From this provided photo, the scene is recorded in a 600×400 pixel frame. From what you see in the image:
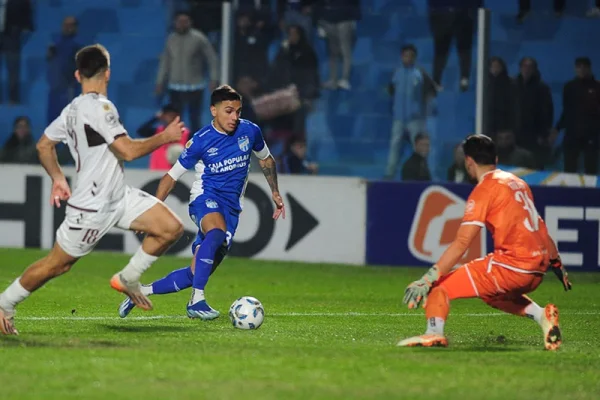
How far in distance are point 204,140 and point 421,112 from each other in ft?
21.4

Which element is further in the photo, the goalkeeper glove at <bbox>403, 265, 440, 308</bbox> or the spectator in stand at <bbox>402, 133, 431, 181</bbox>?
the spectator in stand at <bbox>402, 133, 431, 181</bbox>

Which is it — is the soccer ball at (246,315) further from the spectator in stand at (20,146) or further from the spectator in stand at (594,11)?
the spectator in stand at (594,11)

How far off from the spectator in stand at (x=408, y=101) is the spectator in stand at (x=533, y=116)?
3.70 feet

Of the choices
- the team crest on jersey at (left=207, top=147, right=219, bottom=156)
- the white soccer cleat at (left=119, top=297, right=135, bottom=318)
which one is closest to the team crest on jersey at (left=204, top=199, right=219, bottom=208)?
the team crest on jersey at (left=207, top=147, right=219, bottom=156)

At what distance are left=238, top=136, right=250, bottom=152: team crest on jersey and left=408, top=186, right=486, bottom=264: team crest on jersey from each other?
5528 millimetres

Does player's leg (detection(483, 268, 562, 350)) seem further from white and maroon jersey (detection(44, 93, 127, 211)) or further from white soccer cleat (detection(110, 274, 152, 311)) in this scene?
white and maroon jersey (detection(44, 93, 127, 211))

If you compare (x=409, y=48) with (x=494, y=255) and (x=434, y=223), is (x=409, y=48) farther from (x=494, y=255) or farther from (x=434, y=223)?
(x=494, y=255)

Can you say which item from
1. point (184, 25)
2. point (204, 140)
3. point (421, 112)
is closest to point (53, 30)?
point (184, 25)

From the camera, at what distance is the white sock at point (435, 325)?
25.1ft

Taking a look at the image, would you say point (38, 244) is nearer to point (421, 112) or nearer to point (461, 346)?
point (421, 112)

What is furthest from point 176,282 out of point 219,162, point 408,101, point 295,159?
point 408,101

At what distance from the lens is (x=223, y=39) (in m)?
16.1

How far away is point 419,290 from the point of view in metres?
7.48

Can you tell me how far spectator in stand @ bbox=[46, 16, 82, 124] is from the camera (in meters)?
16.9
